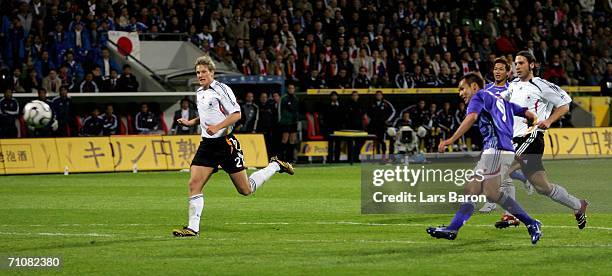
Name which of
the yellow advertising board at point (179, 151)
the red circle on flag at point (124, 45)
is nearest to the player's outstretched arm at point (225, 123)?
the yellow advertising board at point (179, 151)

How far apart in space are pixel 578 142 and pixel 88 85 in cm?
1513

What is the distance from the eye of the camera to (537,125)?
14.3 m

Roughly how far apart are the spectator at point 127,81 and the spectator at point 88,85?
0.77 meters

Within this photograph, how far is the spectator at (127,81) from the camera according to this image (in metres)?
32.0

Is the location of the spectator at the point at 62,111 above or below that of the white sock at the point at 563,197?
below

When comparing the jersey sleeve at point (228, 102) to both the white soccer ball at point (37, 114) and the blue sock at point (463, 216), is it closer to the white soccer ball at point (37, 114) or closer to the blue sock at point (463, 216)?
the blue sock at point (463, 216)

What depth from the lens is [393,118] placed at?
3619 centimetres

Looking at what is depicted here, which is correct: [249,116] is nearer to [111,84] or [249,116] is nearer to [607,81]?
[111,84]

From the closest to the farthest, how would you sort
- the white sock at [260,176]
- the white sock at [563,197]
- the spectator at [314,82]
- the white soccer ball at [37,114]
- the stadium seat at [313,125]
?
the white sock at [563,197] < the white sock at [260,176] < the white soccer ball at [37,114] < the stadium seat at [313,125] < the spectator at [314,82]

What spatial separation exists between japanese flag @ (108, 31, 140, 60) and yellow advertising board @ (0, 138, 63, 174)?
5.79 m

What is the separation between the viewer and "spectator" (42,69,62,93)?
30.7 meters

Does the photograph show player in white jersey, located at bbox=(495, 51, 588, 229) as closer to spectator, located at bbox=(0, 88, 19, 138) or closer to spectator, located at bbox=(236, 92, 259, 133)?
spectator, located at bbox=(236, 92, 259, 133)

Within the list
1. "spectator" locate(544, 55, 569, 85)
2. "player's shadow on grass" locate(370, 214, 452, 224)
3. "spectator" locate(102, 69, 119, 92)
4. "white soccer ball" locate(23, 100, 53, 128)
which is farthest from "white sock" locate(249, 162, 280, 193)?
"spectator" locate(544, 55, 569, 85)

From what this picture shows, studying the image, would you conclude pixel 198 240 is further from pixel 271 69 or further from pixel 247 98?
pixel 271 69
